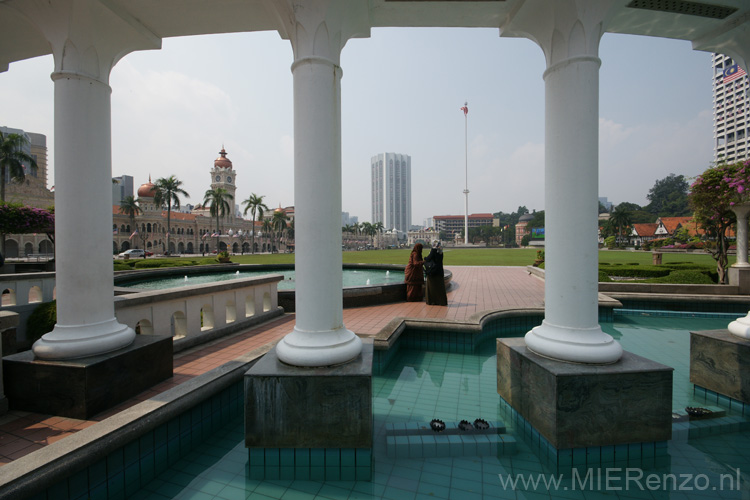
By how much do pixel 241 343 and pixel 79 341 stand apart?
2529 millimetres

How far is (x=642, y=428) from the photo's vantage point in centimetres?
303

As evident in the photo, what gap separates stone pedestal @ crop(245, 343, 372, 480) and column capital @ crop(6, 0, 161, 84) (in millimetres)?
3839

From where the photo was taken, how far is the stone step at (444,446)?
3.14 metres

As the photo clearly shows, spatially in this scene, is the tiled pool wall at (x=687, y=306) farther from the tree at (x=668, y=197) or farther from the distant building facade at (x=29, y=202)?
the tree at (x=668, y=197)

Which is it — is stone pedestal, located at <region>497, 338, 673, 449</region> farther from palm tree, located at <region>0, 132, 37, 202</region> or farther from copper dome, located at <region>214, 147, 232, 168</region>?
copper dome, located at <region>214, 147, 232, 168</region>

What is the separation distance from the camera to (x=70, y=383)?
10.8 ft

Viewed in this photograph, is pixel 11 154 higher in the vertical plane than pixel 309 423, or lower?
higher

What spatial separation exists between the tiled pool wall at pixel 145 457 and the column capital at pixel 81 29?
3753mm

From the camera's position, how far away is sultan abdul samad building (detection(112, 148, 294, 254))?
64438mm

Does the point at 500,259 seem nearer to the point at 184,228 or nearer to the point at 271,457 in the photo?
the point at 271,457

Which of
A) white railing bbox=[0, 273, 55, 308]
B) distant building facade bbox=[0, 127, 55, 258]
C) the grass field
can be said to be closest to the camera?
white railing bbox=[0, 273, 55, 308]

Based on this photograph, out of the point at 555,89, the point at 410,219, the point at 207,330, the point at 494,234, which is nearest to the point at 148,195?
the point at 207,330

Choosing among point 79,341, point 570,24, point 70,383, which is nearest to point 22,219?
point 79,341

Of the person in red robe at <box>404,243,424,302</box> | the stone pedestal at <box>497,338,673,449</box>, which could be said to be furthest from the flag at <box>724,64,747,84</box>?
the person in red robe at <box>404,243,424,302</box>
